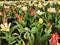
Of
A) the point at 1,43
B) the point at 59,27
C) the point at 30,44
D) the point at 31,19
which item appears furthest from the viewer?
the point at 31,19

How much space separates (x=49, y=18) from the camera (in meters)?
1.84

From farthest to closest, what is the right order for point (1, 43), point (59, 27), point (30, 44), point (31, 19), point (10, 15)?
point (10, 15) < point (31, 19) < point (59, 27) < point (1, 43) < point (30, 44)

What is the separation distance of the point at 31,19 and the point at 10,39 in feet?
1.92

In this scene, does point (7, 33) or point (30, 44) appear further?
point (7, 33)

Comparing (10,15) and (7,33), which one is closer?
(7,33)

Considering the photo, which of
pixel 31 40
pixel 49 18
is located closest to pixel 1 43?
pixel 31 40

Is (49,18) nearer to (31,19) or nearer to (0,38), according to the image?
(31,19)

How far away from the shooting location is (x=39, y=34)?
4.28 ft

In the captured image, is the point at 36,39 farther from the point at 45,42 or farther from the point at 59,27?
the point at 59,27

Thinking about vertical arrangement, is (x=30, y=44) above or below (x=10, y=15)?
above

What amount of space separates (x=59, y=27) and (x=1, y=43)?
518 mm

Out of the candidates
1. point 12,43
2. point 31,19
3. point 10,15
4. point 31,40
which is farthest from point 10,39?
point 10,15

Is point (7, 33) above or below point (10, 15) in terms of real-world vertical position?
above

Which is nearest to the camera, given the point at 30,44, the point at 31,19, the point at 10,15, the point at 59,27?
the point at 30,44
